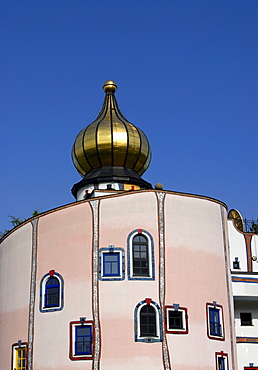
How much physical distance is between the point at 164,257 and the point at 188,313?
1341 mm

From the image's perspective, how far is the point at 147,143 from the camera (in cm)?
1984

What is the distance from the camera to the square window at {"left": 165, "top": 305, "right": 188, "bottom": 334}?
46.0 ft

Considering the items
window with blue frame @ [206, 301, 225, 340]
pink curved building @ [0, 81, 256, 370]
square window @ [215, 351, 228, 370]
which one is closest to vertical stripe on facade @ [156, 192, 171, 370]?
pink curved building @ [0, 81, 256, 370]

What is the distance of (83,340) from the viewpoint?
45.9 feet

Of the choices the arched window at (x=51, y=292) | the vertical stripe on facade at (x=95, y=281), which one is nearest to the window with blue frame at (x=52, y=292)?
the arched window at (x=51, y=292)

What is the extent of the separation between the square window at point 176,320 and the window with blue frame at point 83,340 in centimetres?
170

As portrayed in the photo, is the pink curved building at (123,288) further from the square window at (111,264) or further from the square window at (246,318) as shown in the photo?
the square window at (246,318)

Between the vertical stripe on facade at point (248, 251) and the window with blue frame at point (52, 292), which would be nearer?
the window with blue frame at point (52, 292)

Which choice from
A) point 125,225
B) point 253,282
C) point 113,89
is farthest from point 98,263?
point 113,89

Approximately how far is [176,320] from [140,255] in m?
1.63

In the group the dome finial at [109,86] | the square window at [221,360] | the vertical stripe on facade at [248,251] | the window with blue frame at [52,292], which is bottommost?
the square window at [221,360]

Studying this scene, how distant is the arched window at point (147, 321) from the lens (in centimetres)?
1382

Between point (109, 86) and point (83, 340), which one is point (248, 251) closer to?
point (83, 340)

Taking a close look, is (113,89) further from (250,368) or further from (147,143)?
(250,368)
